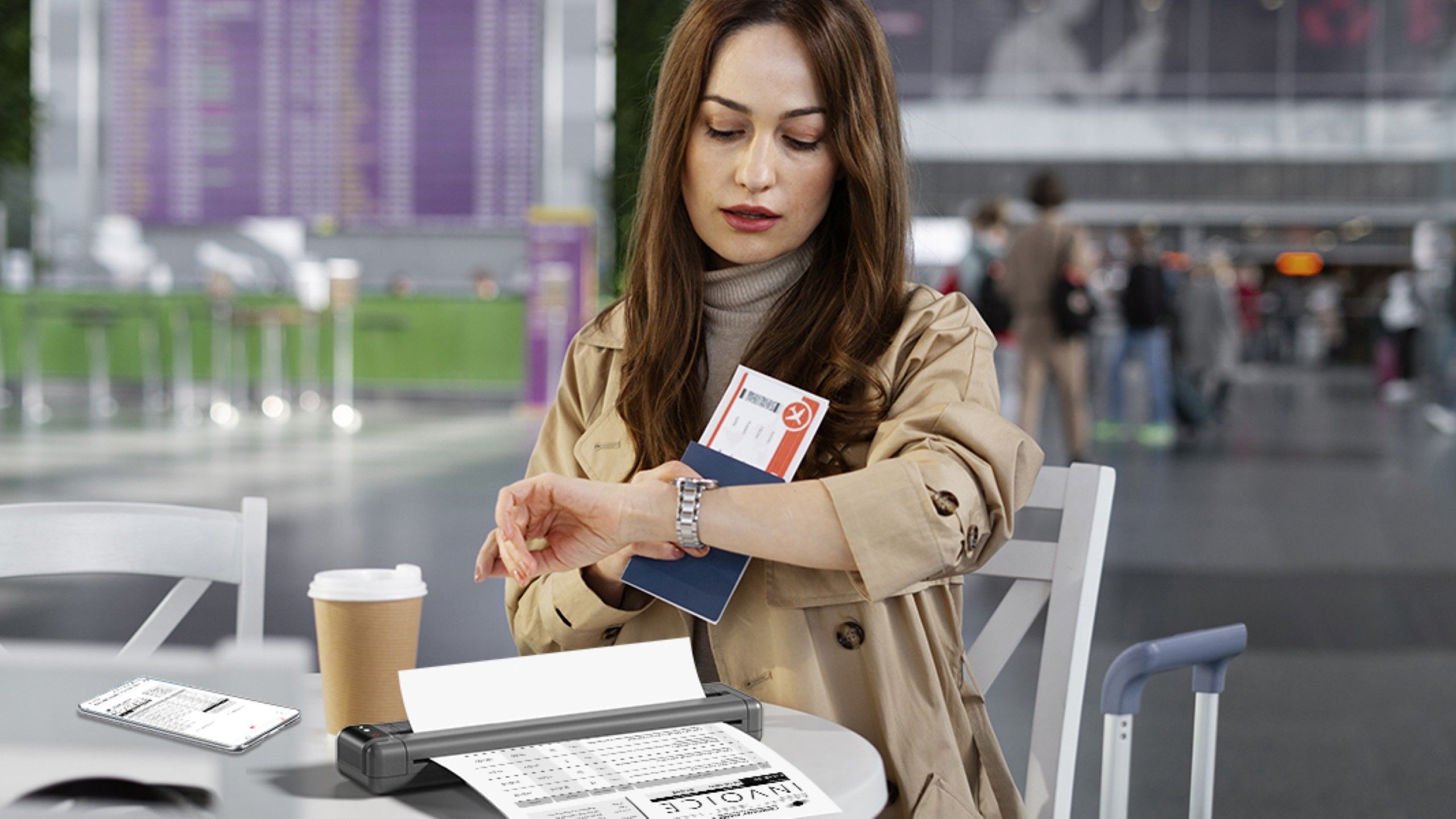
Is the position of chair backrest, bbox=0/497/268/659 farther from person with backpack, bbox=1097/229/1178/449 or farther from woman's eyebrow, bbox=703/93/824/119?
person with backpack, bbox=1097/229/1178/449

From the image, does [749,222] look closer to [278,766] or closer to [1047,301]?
[278,766]

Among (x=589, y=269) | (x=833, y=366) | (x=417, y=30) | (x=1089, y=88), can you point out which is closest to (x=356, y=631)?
(x=833, y=366)

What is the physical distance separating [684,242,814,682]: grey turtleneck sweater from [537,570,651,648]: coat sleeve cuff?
0.65 ft

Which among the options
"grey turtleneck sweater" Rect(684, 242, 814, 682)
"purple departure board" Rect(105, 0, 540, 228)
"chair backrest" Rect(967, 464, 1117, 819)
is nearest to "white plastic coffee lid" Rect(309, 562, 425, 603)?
"grey turtleneck sweater" Rect(684, 242, 814, 682)

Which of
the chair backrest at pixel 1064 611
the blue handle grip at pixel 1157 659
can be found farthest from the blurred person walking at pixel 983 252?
the blue handle grip at pixel 1157 659

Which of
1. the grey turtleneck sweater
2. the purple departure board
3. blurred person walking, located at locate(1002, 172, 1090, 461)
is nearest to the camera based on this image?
the grey turtleneck sweater

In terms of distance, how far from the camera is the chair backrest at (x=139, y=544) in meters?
1.47

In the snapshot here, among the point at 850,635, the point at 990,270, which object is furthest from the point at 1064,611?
the point at 990,270

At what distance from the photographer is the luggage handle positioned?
3.69ft

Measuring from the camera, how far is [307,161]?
12.9 m

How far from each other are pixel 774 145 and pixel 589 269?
9381mm

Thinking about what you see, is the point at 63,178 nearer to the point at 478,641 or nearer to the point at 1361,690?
the point at 478,641

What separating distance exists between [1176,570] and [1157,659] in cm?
375

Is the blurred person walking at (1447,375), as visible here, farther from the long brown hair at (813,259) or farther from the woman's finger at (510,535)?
the woman's finger at (510,535)
